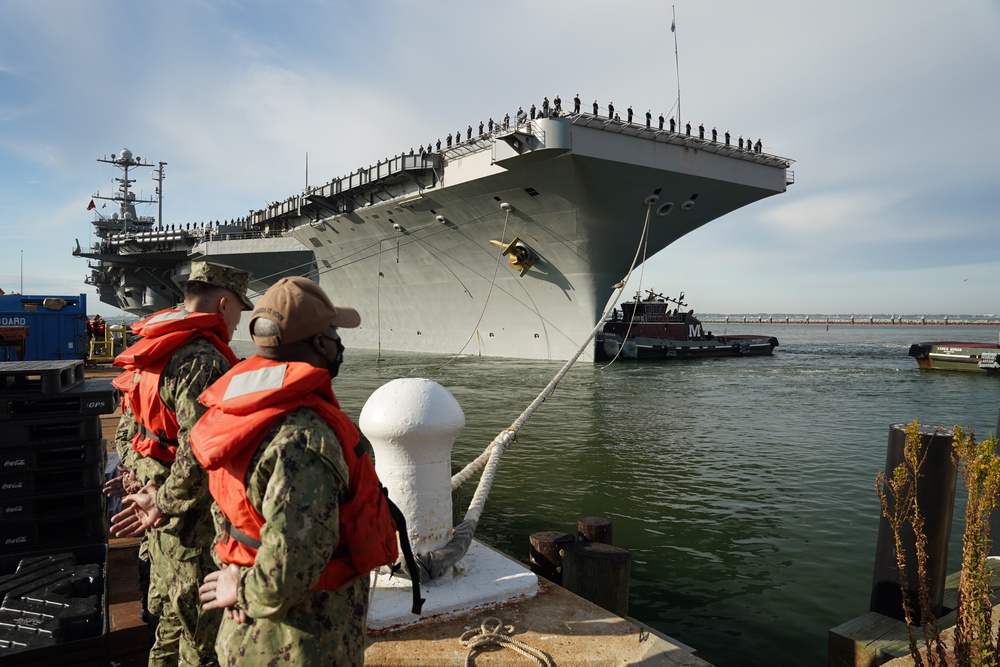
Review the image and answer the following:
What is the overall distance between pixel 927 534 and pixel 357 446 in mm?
3396

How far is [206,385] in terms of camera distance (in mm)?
2393

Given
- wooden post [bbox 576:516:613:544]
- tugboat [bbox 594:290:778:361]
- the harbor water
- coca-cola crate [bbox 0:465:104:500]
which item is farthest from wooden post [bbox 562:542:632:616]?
tugboat [bbox 594:290:778:361]

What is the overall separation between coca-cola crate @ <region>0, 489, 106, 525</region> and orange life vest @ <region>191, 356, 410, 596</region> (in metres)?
2.41

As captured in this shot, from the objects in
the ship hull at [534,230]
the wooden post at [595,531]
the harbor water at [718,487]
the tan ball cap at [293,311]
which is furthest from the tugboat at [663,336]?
the tan ball cap at [293,311]

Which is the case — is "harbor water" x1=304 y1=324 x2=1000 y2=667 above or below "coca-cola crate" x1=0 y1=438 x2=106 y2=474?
below

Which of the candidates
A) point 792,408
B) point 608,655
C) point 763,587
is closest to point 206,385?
point 608,655

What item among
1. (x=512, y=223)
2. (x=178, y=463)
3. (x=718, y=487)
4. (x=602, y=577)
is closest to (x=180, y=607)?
(x=178, y=463)

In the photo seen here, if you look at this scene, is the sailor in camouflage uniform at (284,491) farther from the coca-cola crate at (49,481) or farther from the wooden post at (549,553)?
the wooden post at (549,553)

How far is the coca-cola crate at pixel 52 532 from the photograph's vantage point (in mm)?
3352

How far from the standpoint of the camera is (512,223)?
20312 mm

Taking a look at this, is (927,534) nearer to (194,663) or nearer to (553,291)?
(194,663)

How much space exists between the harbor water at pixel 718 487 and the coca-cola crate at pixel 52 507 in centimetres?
338

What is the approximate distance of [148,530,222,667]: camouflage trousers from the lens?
2.27 meters

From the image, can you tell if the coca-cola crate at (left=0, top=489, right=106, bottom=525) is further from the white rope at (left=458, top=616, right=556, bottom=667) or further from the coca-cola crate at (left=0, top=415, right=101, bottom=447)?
the white rope at (left=458, top=616, right=556, bottom=667)
